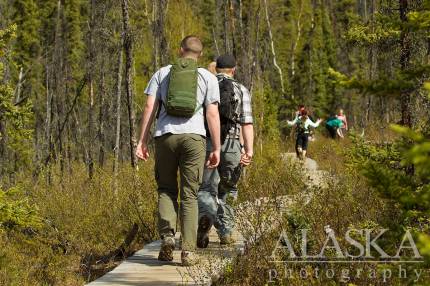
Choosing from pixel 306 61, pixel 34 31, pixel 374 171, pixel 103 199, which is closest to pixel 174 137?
pixel 374 171

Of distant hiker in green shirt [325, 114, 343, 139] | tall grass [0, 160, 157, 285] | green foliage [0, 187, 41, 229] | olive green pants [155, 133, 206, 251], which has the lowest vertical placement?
tall grass [0, 160, 157, 285]

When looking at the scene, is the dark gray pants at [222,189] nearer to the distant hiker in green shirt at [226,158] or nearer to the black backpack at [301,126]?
the distant hiker in green shirt at [226,158]

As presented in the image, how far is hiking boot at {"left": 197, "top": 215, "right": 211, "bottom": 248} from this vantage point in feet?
21.8

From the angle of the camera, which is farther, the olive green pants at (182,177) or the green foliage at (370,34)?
the green foliage at (370,34)

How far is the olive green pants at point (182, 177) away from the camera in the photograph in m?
5.83

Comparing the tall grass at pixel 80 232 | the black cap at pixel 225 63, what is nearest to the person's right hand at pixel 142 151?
the black cap at pixel 225 63

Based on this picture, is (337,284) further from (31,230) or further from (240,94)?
(31,230)

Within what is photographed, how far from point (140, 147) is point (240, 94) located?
1370 mm

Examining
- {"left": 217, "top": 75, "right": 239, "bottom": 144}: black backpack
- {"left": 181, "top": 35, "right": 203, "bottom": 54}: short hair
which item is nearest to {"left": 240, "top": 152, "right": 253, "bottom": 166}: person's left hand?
{"left": 217, "top": 75, "right": 239, "bottom": 144}: black backpack

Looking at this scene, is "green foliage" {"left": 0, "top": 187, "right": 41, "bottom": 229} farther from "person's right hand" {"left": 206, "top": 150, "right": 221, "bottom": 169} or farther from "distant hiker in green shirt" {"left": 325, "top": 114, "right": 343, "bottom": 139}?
"distant hiker in green shirt" {"left": 325, "top": 114, "right": 343, "bottom": 139}

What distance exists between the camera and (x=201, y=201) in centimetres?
659

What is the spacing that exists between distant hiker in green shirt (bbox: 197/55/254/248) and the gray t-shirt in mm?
706

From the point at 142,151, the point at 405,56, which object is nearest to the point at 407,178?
the point at 142,151

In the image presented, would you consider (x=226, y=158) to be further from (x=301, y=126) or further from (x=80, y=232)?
(x=301, y=126)
